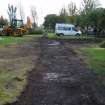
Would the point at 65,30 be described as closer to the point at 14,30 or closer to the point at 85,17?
the point at 85,17

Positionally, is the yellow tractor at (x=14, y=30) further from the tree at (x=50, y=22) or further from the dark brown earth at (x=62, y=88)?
the dark brown earth at (x=62, y=88)

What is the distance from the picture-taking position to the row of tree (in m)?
64.9

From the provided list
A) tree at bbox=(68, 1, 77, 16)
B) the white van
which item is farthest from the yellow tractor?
tree at bbox=(68, 1, 77, 16)

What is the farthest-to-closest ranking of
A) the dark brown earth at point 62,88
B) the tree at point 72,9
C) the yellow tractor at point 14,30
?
the tree at point 72,9
the yellow tractor at point 14,30
the dark brown earth at point 62,88

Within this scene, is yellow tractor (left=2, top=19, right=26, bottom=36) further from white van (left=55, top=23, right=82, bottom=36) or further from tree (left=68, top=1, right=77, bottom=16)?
tree (left=68, top=1, right=77, bottom=16)

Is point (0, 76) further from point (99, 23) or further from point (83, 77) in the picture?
point (99, 23)

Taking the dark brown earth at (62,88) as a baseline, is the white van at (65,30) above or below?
below

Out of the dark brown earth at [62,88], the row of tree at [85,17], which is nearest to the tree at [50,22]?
the row of tree at [85,17]

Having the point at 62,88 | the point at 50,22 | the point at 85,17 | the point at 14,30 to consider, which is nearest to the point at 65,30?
the point at 85,17

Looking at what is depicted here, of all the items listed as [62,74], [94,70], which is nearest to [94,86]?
[62,74]

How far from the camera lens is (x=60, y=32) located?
72.9 metres

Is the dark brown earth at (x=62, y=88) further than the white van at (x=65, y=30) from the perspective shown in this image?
No

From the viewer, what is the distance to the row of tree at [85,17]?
213ft

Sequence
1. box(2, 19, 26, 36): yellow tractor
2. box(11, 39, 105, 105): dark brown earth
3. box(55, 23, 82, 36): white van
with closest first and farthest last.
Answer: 1. box(11, 39, 105, 105): dark brown earth
2. box(2, 19, 26, 36): yellow tractor
3. box(55, 23, 82, 36): white van
